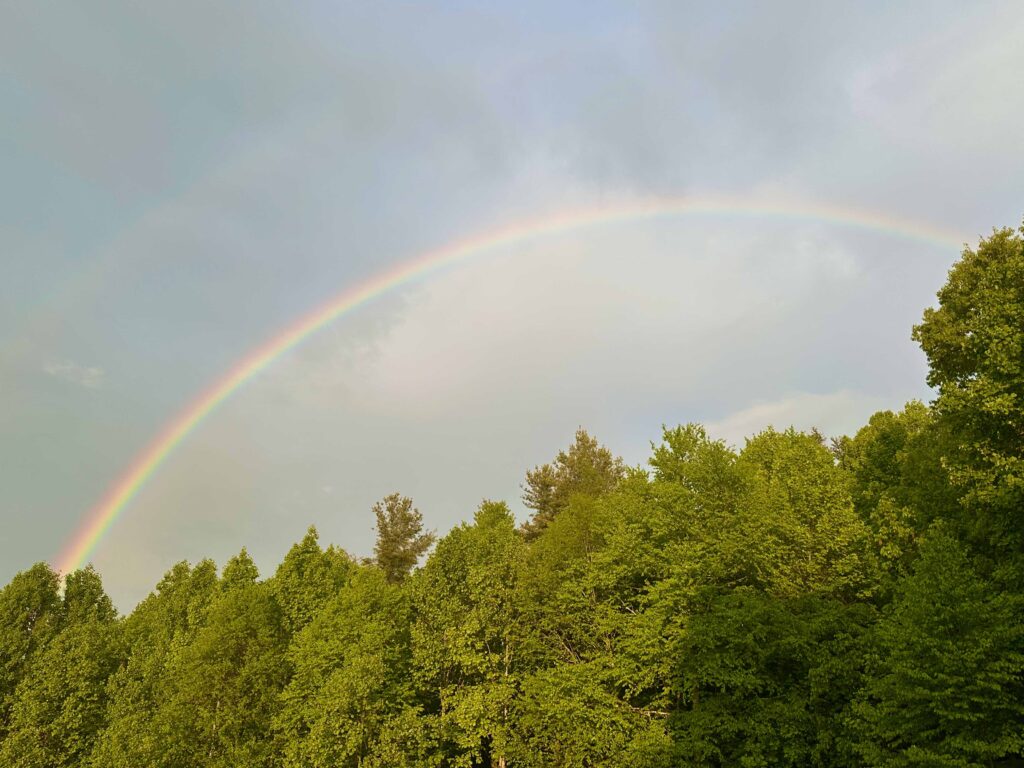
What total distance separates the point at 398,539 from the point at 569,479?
2739 centimetres

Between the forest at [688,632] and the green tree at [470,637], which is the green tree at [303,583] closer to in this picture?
the forest at [688,632]

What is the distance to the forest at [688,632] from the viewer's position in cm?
2414

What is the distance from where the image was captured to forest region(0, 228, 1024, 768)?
79.2 feet

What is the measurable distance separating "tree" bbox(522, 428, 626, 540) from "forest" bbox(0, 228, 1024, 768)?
79.9 ft

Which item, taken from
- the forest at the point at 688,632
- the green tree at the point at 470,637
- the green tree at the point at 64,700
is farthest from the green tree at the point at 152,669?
the green tree at the point at 470,637

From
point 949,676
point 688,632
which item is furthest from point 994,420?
point 688,632

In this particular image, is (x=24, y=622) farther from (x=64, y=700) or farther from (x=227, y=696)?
(x=227, y=696)

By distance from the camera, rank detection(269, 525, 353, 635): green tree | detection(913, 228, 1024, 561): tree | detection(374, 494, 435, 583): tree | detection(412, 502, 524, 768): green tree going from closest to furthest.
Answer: detection(913, 228, 1024, 561): tree < detection(412, 502, 524, 768): green tree < detection(269, 525, 353, 635): green tree < detection(374, 494, 435, 583): tree

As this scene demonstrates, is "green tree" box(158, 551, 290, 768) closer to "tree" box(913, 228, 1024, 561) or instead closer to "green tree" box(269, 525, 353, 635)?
"green tree" box(269, 525, 353, 635)

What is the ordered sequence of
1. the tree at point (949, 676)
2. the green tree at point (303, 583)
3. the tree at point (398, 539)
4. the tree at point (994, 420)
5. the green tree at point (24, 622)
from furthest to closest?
1. the tree at point (398, 539)
2. the green tree at point (24, 622)
3. the green tree at point (303, 583)
4. the tree at point (994, 420)
5. the tree at point (949, 676)

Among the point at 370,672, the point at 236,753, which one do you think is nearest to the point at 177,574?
the point at 236,753

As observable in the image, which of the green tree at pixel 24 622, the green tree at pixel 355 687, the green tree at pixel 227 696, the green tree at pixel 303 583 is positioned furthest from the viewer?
the green tree at pixel 24 622

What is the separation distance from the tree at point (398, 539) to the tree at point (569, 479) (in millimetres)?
18087

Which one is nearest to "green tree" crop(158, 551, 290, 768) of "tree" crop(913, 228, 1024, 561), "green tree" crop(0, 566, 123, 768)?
"green tree" crop(0, 566, 123, 768)
